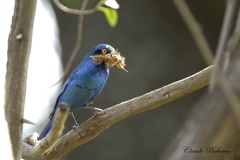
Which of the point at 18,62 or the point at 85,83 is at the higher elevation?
the point at 18,62

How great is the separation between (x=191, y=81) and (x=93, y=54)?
128 cm

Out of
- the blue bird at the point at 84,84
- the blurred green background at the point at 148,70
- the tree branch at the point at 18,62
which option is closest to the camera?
the tree branch at the point at 18,62

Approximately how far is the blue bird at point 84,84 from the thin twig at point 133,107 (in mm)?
492

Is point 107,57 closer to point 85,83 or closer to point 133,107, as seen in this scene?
point 85,83

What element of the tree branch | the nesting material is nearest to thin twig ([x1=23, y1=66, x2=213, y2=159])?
the tree branch

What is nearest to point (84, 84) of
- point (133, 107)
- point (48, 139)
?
point (133, 107)

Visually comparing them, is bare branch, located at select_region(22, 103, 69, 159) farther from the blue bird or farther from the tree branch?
the blue bird

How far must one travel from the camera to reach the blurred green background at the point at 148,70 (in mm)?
4703

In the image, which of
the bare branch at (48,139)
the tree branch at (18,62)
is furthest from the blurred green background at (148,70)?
the tree branch at (18,62)

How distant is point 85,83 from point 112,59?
0.23 metres

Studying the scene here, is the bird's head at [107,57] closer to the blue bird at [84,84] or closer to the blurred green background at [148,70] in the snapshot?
the blue bird at [84,84]

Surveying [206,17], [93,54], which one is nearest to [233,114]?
[93,54]

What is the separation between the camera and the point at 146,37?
480 cm

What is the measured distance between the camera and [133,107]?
2.52m
